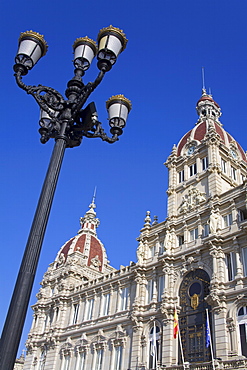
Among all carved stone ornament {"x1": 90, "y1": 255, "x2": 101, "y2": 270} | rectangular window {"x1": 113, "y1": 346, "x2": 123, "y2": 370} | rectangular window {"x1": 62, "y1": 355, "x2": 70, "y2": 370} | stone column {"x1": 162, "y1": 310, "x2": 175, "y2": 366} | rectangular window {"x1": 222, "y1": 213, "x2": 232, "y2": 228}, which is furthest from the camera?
carved stone ornament {"x1": 90, "y1": 255, "x2": 101, "y2": 270}

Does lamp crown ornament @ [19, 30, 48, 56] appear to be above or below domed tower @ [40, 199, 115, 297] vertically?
below

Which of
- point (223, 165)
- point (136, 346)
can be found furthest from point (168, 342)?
point (223, 165)

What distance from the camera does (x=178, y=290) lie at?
30672 mm

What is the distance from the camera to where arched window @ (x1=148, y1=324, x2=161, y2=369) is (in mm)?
28422

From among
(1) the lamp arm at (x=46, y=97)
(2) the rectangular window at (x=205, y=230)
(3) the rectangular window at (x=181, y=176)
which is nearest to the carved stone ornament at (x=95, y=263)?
(3) the rectangular window at (x=181, y=176)

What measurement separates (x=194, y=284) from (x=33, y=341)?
27.4 metres

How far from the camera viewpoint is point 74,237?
60656 millimetres

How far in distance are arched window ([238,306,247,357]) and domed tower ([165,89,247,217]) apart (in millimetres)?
10873

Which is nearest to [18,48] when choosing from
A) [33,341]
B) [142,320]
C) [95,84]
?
[95,84]

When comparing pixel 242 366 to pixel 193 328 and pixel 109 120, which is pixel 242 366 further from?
pixel 109 120

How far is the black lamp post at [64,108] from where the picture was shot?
23.4 ft

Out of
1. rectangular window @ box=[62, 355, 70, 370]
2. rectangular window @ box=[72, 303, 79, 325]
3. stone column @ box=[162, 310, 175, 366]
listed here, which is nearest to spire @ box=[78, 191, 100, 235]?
rectangular window @ box=[72, 303, 79, 325]

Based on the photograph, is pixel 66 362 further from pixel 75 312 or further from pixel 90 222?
pixel 90 222

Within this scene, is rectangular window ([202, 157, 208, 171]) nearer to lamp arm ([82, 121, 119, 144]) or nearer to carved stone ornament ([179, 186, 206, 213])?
carved stone ornament ([179, 186, 206, 213])
